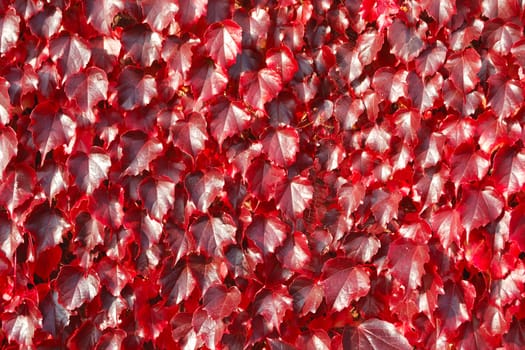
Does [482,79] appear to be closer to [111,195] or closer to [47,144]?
[111,195]

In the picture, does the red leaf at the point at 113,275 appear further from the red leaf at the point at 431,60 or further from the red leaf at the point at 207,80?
the red leaf at the point at 431,60

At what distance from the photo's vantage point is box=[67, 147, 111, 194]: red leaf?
200 cm

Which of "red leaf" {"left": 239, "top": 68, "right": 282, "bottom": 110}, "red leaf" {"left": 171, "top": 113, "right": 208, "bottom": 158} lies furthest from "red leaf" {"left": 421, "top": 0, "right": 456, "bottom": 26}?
"red leaf" {"left": 171, "top": 113, "right": 208, "bottom": 158}

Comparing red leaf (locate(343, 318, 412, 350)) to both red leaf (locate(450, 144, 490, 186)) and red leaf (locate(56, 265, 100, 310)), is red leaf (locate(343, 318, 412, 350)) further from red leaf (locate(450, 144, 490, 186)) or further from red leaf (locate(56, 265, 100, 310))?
red leaf (locate(56, 265, 100, 310))

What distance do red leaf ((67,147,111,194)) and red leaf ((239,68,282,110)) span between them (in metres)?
0.49

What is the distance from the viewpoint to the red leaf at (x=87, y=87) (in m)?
1.98

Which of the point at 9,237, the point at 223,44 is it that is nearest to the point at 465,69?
the point at 223,44

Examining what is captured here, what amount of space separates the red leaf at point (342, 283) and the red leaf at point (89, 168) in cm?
78

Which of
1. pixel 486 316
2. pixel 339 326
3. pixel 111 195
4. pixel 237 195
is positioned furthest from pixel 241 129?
pixel 486 316

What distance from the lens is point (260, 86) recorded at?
197cm

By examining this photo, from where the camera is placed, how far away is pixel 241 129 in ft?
6.48

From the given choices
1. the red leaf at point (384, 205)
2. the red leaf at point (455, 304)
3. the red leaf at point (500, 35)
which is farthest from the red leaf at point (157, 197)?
the red leaf at point (500, 35)

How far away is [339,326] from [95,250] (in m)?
0.87

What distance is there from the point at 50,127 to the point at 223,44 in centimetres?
61
